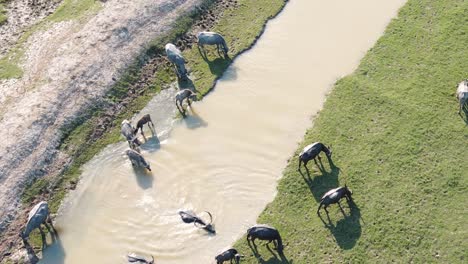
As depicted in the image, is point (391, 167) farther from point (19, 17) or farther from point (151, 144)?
point (19, 17)

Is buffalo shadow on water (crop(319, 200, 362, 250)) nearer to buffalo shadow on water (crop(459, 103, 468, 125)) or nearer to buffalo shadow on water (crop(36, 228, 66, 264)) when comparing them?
buffalo shadow on water (crop(459, 103, 468, 125))

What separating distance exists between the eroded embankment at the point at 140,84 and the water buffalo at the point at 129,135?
3.48 ft

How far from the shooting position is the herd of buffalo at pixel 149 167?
796 inches

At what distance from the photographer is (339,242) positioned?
67.6 ft

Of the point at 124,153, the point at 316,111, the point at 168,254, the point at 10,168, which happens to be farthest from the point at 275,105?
the point at 10,168

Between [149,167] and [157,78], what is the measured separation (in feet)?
20.5

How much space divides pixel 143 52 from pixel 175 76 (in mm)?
2379

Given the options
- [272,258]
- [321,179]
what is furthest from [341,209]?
[272,258]

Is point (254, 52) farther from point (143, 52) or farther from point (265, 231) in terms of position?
point (265, 231)

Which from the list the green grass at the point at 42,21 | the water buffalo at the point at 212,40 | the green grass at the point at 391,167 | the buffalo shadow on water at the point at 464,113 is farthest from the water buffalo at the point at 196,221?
the green grass at the point at 42,21

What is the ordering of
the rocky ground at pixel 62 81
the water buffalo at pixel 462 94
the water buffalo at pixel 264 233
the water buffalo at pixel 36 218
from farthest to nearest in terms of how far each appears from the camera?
the water buffalo at pixel 462 94 → the rocky ground at pixel 62 81 → the water buffalo at pixel 36 218 → the water buffalo at pixel 264 233

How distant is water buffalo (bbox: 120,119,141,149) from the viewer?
81.4 feet

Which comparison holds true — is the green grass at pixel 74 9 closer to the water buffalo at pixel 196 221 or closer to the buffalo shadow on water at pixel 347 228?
the water buffalo at pixel 196 221

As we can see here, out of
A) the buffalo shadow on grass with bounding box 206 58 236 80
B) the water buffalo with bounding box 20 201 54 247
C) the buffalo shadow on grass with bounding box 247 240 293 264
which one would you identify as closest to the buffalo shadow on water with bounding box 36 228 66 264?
the water buffalo with bounding box 20 201 54 247
